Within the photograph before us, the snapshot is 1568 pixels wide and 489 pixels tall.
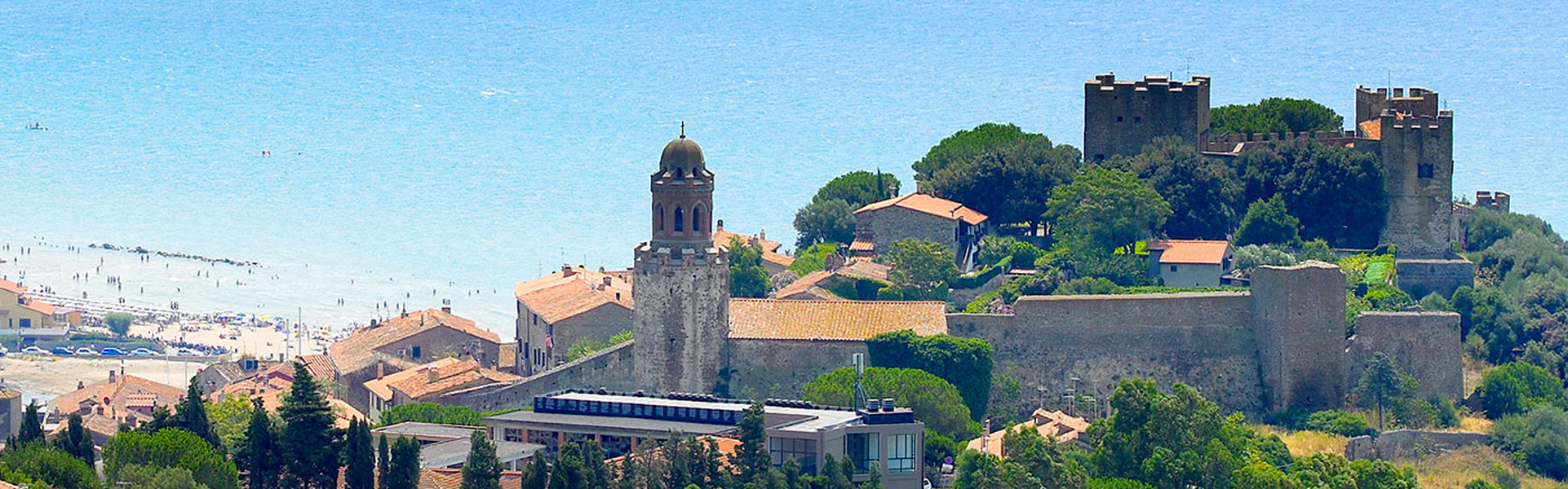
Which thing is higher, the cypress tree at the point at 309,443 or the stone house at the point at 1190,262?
the stone house at the point at 1190,262

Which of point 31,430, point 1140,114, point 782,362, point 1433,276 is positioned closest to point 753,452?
point 782,362

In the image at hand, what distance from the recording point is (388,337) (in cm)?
8638

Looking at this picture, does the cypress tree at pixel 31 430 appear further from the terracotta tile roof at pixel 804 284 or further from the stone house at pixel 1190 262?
the stone house at pixel 1190 262

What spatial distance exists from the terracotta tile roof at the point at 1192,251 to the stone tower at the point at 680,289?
10.8 meters

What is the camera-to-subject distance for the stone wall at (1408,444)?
6981 centimetres

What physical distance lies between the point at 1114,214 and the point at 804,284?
6319 mm

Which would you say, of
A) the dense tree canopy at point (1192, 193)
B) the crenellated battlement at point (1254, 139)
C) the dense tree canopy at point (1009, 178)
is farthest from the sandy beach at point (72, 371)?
the crenellated battlement at point (1254, 139)

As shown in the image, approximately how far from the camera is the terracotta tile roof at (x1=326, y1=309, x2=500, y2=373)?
275 ft

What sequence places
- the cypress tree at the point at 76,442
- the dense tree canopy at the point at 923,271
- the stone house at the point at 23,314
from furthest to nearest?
the stone house at the point at 23,314 → the dense tree canopy at the point at 923,271 → the cypress tree at the point at 76,442

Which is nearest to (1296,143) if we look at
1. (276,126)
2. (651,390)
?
(651,390)

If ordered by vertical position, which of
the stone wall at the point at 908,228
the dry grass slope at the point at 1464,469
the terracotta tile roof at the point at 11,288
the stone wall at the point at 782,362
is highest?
the stone wall at the point at 908,228

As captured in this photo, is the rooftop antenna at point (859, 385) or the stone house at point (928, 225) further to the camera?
the stone house at point (928, 225)

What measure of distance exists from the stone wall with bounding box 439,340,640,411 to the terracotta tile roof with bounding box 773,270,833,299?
6.46m

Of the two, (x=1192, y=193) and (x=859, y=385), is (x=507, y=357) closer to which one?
(x=1192, y=193)
